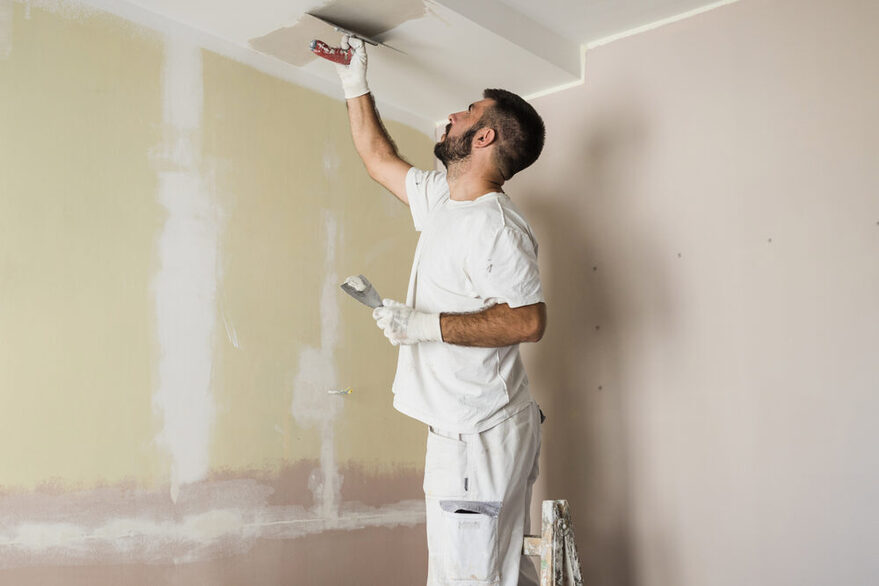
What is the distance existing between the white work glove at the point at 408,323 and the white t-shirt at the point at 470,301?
0.11 metres

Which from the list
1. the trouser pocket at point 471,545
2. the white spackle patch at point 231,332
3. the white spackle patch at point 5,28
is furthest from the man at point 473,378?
the white spackle patch at point 5,28

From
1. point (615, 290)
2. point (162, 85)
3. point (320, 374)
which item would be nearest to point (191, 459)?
point (320, 374)

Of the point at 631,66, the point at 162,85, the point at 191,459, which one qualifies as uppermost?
the point at 631,66

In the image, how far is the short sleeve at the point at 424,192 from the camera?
244 centimetres

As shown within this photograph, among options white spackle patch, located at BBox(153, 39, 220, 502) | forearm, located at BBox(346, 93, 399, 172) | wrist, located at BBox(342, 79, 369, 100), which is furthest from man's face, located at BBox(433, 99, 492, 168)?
white spackle patch, located at BBox(153, 39, 220, 502)

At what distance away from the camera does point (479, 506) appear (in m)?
2.00

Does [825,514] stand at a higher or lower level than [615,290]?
lower

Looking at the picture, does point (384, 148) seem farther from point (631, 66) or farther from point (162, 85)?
point (631, 66)

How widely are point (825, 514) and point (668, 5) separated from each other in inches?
68.9

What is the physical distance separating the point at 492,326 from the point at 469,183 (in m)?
0.51

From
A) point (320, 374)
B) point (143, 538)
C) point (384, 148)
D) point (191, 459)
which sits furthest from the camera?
point (320, 374)

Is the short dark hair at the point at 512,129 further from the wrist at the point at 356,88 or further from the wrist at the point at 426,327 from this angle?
the wrist at the point at 426,327

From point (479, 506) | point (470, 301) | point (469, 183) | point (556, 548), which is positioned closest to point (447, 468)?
point (479, 506)

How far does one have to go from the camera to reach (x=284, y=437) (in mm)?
2631
